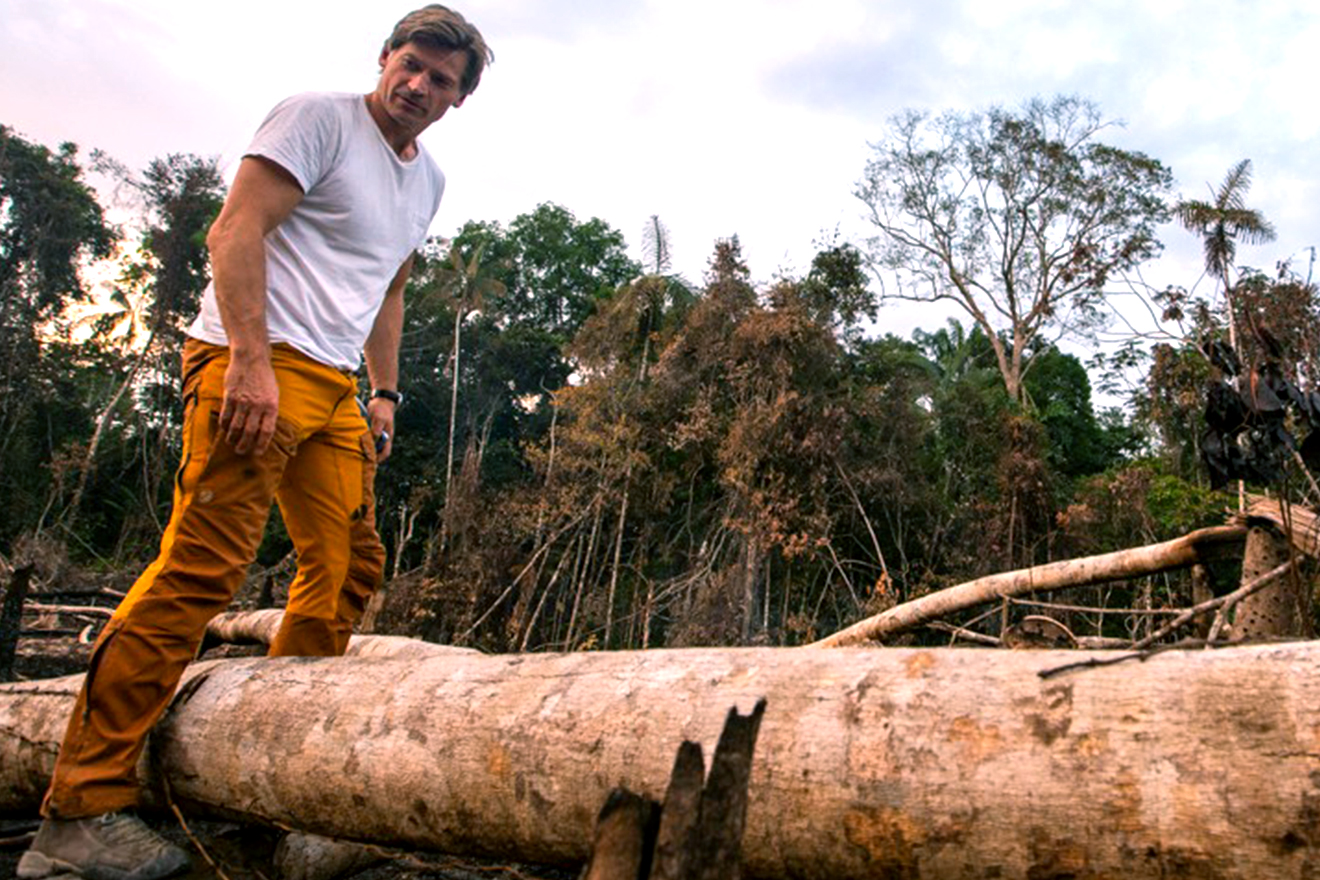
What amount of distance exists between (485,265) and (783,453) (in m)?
18.7

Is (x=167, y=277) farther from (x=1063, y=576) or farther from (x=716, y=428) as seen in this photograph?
(x=1063, y=576)

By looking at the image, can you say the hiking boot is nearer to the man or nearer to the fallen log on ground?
the man

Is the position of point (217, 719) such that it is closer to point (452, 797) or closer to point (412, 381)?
point (452, 797)

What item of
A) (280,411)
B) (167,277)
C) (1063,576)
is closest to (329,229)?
(280,411)

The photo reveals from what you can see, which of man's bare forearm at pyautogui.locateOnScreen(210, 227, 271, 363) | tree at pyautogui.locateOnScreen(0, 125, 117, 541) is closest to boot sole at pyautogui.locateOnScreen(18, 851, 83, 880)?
man's bare forearm at pyautogui.locateOnScreen(210, 227, 271, 363)

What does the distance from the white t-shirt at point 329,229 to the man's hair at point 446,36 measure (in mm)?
215

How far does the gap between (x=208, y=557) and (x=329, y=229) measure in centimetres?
87

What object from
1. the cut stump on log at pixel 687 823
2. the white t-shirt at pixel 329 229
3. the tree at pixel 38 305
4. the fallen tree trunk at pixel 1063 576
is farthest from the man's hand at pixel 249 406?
the tree at pixel 38 305

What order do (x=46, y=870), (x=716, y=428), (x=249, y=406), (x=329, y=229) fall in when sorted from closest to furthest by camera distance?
(x=46, y=870), (x=249, y=406), (x=329, y=229), (x=716, y=428)

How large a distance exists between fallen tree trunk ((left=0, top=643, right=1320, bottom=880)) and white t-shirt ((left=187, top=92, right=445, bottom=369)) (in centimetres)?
85

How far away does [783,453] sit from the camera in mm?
16203

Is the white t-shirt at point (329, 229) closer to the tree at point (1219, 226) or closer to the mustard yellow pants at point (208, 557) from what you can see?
the mustard yellow pants at point (208, 557)

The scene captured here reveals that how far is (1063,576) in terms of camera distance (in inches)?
142

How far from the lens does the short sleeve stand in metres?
2.29
